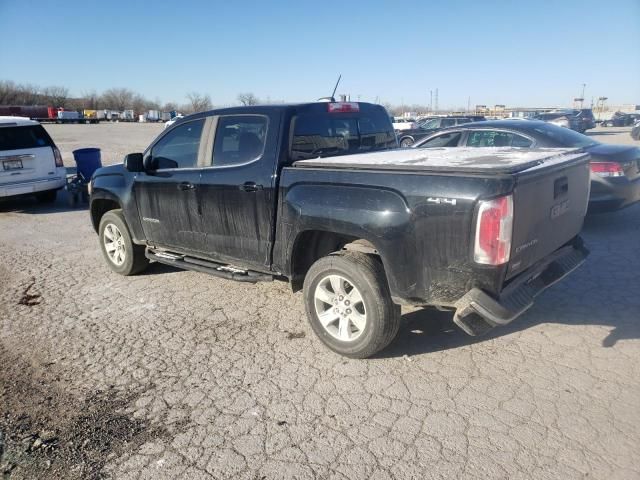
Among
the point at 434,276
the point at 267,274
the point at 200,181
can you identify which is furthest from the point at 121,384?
the point at 434,276

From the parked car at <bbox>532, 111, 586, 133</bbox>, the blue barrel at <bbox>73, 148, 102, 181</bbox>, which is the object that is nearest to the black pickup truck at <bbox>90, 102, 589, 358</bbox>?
the blue barrel at <bbox>73, 148, 102, 181</bbox>

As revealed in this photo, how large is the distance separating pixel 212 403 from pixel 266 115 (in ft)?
8.00

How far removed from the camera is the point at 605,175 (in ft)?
22.1

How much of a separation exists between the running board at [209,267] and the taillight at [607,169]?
5171 mm

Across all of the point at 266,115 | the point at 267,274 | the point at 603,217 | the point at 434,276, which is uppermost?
→ the point at 266,115

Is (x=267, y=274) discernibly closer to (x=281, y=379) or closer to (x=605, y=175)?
(x=281, y=379)

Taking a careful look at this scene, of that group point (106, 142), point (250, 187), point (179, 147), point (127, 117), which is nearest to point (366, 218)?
point (250, 187)

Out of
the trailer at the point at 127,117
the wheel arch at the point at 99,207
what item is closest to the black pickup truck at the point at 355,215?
the wheel arch at the point at 99,207

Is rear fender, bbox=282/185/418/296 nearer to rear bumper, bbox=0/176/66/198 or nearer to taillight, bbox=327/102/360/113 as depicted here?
taillight, bbox=327/102/360/113

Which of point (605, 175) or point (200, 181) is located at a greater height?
point (200, 181)

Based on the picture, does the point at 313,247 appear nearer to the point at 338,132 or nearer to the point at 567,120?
the point at 338,132

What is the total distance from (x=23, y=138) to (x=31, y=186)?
1005 mm

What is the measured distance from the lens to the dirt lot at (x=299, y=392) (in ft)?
8.81

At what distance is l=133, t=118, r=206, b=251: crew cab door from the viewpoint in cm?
485
